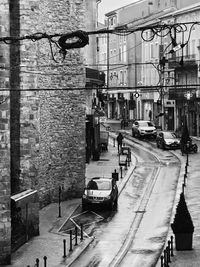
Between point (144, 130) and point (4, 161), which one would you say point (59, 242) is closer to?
point (4, 161)

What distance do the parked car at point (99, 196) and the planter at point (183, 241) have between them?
31.1ft

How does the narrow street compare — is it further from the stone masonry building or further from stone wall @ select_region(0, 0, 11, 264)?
the stone masonry building

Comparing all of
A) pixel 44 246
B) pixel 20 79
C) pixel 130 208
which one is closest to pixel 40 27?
pixel 20 79

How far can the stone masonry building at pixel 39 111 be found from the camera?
24.4 m

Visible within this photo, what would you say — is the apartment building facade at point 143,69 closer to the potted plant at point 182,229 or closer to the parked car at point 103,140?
the parked car at point 103,140

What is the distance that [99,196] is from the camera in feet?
112

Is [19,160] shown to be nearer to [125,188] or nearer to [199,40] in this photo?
[125,188]

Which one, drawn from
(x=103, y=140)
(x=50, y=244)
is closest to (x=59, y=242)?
(x=50, y=244)

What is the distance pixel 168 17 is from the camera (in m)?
82.7

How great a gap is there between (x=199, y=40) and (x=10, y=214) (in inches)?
2110

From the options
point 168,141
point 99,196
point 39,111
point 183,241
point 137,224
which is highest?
point 39,111

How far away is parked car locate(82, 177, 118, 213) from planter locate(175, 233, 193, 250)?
9.47 m

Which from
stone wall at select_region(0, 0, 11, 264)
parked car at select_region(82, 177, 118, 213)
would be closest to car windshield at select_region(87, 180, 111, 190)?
parked car at select_region(82, 177, 118, 213)

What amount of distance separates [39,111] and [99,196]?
16.7 feet
